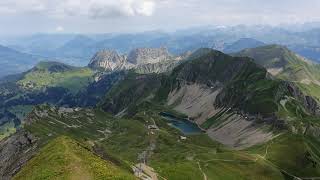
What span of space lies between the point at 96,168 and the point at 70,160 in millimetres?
11006

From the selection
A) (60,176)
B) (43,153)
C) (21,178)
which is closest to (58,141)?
(43,153)

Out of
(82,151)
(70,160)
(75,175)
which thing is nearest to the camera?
(75,175)

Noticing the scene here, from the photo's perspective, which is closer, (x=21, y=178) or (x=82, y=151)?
(x=21, y=178)

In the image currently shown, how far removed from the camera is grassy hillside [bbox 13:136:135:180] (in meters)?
157

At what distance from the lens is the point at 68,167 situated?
162000mm

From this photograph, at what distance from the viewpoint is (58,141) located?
194500 mm

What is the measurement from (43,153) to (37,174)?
81.8ft

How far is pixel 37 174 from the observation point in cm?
16325

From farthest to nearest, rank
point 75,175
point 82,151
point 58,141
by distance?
point 58,141 → point 82,151 → point 75,175

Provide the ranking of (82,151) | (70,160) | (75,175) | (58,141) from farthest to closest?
1. (58,141)
2. (82,151)
3. (70,160)
4. (75,175)

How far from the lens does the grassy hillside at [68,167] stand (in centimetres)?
15675

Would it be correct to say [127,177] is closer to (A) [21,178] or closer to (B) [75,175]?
(B) [75,175]

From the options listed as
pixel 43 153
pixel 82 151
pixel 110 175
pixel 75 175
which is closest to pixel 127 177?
pixel 110 175

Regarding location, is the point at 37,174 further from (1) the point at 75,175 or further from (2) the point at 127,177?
(2) the point at 127,177
